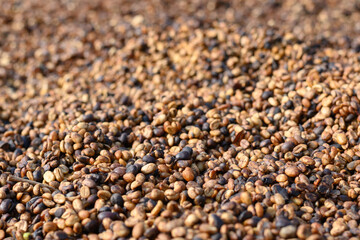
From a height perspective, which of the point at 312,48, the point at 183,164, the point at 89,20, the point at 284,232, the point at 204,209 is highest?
the point at 89,20

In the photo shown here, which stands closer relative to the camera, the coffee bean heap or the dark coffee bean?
the coffee bean heap

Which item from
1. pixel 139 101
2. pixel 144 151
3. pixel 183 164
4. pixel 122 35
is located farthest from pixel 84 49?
pixel 183 164

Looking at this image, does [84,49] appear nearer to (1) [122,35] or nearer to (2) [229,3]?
(1) [122,35]

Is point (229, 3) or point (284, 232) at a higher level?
point (229, 3)

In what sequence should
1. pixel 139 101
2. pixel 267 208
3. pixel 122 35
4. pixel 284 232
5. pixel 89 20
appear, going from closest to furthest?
pixel 284 232
pixel 267 208
pixel 139 101
pixel 122 35
pixel 89 20

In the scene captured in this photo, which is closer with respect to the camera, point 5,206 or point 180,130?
point 5,206

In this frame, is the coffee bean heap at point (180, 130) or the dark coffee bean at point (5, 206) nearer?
the coffee bean heap at point (180, 130)

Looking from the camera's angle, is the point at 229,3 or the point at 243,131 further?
the point at 229,3

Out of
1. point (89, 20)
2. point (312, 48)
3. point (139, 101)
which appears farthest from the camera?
point (89, 20)
